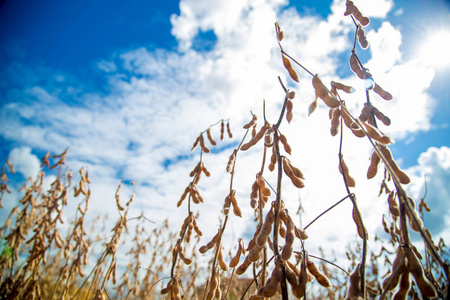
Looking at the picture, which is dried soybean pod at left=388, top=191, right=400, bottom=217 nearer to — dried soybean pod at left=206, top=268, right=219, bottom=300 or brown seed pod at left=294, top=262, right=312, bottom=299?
brown seed pod at left=294, top=262, right=312, bottom=299

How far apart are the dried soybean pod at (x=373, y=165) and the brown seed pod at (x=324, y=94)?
29cm

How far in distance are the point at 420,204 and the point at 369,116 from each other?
133 centimetres

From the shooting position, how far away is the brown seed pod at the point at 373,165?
0.93m

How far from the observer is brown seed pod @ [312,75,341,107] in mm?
790

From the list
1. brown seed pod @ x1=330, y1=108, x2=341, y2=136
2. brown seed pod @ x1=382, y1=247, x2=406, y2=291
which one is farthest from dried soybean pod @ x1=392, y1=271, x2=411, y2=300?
brown seed pod @ x1=330, y1=108, x2=341, y2=136

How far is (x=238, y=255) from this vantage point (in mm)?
1146

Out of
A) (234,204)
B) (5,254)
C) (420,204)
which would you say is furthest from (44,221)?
(420,204)

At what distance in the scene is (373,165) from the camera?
0.94m

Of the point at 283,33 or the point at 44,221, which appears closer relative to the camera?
the point at 283,33

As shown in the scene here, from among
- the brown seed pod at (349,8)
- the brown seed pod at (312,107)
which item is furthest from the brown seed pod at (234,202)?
the brown seed pod at (349,8)

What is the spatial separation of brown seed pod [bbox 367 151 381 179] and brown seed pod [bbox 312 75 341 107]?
0.99ft

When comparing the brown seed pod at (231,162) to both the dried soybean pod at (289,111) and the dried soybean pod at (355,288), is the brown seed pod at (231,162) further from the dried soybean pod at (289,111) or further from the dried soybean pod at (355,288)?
the dried soybean pod at (355,288)

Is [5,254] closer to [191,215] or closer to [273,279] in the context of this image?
[191,215]

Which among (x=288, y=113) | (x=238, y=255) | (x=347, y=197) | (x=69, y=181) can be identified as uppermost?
(x=69, y=181)
